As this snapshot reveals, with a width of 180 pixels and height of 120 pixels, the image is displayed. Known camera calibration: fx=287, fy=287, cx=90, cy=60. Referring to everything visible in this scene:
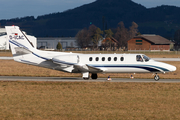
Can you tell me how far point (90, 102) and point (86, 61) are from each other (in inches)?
550

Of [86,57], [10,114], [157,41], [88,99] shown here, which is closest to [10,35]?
[86,57]

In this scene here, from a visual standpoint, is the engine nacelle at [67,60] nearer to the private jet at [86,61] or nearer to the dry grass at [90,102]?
the private jet at [86,61]

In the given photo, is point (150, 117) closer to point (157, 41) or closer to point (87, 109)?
point (87, 109)

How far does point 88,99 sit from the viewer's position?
21062 mm

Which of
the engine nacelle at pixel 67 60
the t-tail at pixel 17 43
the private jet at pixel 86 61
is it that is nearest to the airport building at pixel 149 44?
the private jet at pixel 86 61

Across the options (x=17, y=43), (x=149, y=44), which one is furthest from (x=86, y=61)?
(x=149, y=44)

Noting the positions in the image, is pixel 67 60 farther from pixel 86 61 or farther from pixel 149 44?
pixel 149 44

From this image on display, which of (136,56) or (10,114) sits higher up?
(136,56)

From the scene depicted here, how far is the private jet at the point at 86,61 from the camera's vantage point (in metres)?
32.8

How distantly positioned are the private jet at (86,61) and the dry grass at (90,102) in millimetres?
4935

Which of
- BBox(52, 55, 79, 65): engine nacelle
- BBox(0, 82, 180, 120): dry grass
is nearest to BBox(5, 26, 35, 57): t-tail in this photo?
BBox(52, 55, 79, 65): engine nacelle

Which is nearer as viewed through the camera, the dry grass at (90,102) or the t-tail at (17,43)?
the dry grass at (90,102)

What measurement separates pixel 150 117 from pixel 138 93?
26.2 ft

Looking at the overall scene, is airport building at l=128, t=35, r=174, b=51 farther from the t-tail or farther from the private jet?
the t-tail
